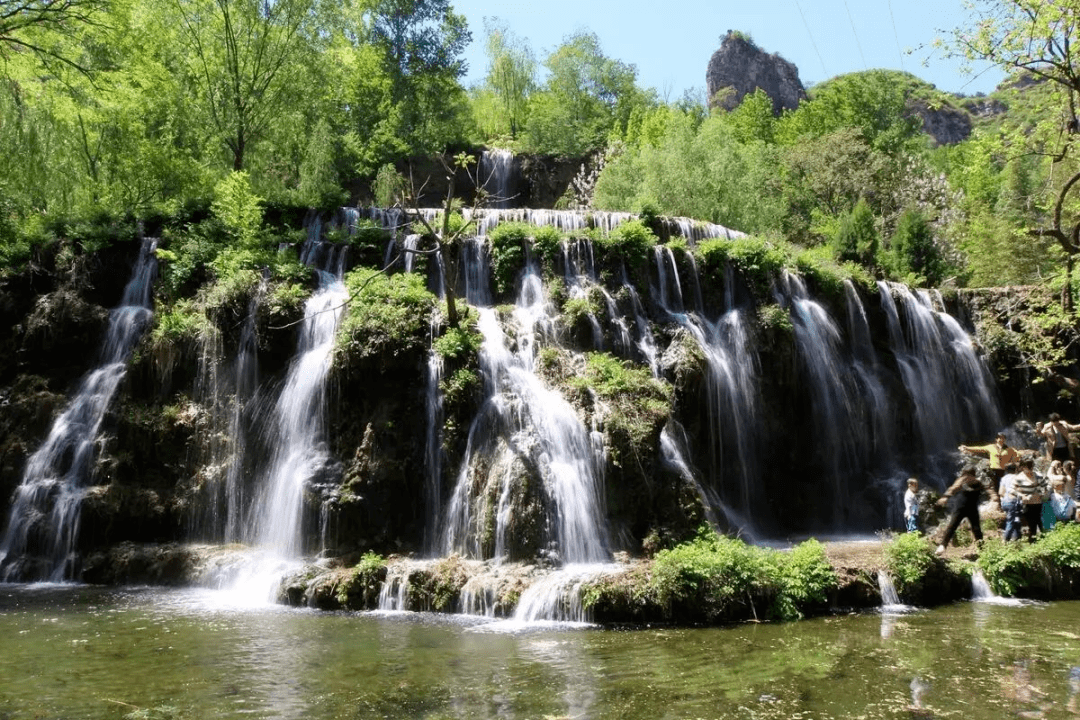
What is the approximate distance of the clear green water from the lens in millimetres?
6781

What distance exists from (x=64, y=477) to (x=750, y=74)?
8479 centimetres

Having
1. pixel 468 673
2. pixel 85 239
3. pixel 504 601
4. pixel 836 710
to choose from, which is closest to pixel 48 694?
pixel 468 673

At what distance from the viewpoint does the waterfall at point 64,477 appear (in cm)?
1422

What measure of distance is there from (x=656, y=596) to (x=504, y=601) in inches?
83.5

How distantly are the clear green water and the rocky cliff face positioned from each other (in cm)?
8258

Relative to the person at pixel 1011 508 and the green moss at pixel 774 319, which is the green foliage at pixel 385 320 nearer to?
the green moss at pixel 774 319

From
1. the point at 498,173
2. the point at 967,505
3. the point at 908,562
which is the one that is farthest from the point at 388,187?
the point at 908,562

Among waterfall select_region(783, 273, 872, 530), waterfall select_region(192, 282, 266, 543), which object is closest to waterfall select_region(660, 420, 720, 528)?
waterfall select_region(783, 273, 872, 530)

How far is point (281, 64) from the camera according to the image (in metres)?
24.5

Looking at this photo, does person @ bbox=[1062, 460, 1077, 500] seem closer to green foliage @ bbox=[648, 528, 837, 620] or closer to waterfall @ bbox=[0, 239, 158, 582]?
green foliage @ bbox=[648, 528, 837, 620]

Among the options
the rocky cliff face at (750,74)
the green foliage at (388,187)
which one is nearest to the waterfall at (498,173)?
the green foliage at (388,187)

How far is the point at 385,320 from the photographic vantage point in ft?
51.2

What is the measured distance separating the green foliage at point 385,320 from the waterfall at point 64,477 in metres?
4.90

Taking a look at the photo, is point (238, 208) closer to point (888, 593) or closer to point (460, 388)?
point (460, 388)
